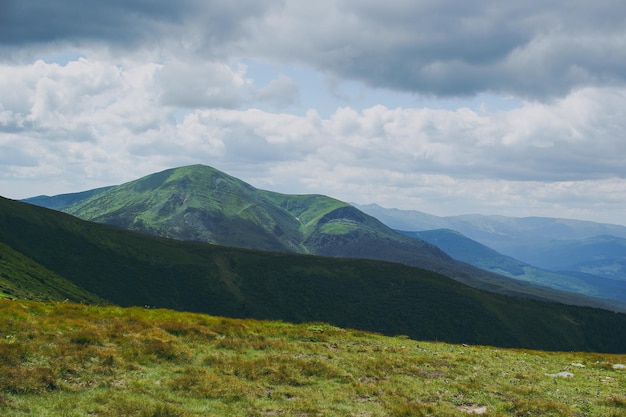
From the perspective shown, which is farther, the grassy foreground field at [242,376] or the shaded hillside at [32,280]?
the shaded hillside at [32,280]

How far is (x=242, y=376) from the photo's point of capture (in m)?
22.7

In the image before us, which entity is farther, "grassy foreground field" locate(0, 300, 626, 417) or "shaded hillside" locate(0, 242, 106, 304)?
"shaded hillside" locate(0, 242, 106, 304)

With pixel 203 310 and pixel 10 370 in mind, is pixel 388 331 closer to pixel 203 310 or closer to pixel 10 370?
pixel 203 310

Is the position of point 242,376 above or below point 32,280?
above

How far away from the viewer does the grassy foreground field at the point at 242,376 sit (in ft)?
59.4

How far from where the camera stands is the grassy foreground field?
1809 cm

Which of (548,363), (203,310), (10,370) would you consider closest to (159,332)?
(10,370)

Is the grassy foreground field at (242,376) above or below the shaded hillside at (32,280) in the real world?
above

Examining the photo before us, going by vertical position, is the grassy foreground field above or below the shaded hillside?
above

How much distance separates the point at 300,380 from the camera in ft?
74.3

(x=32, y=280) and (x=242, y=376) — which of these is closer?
(x=242, y=376)

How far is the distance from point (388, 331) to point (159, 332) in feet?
596

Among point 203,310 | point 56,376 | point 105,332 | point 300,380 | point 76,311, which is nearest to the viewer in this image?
point 56,376

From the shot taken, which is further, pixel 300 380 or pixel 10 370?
pixel 300 380
